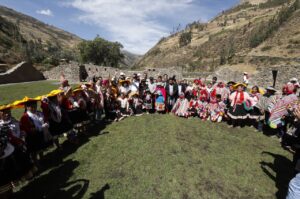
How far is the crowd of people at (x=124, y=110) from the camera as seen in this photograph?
372 cm

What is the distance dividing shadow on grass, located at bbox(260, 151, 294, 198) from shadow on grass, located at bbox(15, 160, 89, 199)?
157 inches

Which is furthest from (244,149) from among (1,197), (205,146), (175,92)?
(1,197)

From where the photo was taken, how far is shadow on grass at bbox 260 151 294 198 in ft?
13.8

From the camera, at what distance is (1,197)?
3.24 metres

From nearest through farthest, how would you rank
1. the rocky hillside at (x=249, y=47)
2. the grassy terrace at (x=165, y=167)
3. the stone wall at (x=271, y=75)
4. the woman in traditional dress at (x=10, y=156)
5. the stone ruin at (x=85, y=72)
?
the woman in traditional dress at (x=10, y=156) → the grassy terrace at (x=165, y=167) → the stone wall at (x=271, y=75) → the stone ruin at (x=85, y=72) → the rocky hillside at (x=249, y=47)

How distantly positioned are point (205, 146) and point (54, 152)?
433 cm

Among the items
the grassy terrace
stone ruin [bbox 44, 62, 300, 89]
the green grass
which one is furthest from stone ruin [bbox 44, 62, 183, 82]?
the grassy terrace

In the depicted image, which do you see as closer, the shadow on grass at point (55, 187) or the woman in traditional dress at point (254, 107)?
the shadow on grass at point (55, 187)

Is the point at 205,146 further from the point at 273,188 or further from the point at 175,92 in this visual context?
the point at 175,92

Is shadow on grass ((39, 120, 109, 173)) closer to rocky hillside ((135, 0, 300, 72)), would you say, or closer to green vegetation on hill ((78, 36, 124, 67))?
rocky hillside ((135, 0, 300, 72))

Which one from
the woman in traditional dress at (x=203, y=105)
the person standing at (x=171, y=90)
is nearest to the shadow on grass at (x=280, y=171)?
the woman in traditional dress at (x=203, y=105)

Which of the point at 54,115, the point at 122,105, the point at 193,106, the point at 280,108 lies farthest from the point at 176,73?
the point at 54,115

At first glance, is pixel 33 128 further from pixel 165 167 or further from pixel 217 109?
pixel 217 109

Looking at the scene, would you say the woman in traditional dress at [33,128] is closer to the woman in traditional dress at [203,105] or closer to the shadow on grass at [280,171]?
→ the shadow on grass at [280,171]
